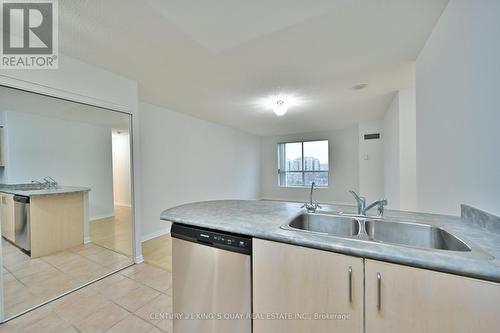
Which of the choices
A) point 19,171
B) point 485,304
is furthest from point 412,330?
point 19,171

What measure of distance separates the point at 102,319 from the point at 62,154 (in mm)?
1677

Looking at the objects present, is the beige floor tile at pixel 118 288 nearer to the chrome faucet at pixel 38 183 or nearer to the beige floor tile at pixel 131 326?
the beige floor tile at pixel 131 326

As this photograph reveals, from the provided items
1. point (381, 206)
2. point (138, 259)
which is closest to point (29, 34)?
point (138, 259)

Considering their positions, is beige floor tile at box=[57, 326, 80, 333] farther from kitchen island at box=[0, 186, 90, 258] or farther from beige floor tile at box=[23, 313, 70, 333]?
kitchen island at box=[0, 186, 90, 258]

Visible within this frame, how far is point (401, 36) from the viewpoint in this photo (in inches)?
68.7

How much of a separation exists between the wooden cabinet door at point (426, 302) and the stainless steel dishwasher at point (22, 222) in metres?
2.81

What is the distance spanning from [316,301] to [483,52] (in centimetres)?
158

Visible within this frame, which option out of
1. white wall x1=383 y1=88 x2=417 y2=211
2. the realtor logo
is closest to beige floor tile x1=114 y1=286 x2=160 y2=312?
the realtor logo

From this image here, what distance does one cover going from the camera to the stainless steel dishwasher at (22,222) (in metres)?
1.81

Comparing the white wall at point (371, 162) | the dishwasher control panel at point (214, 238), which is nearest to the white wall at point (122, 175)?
the dishwasher control panel at point (214, 238)

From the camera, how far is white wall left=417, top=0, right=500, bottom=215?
1.03m

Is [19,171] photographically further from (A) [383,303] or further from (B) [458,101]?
(B) [458,101]

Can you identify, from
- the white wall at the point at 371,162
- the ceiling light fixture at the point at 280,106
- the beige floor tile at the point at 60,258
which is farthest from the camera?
the white wall at the point at 371,162

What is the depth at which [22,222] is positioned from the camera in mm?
1878
